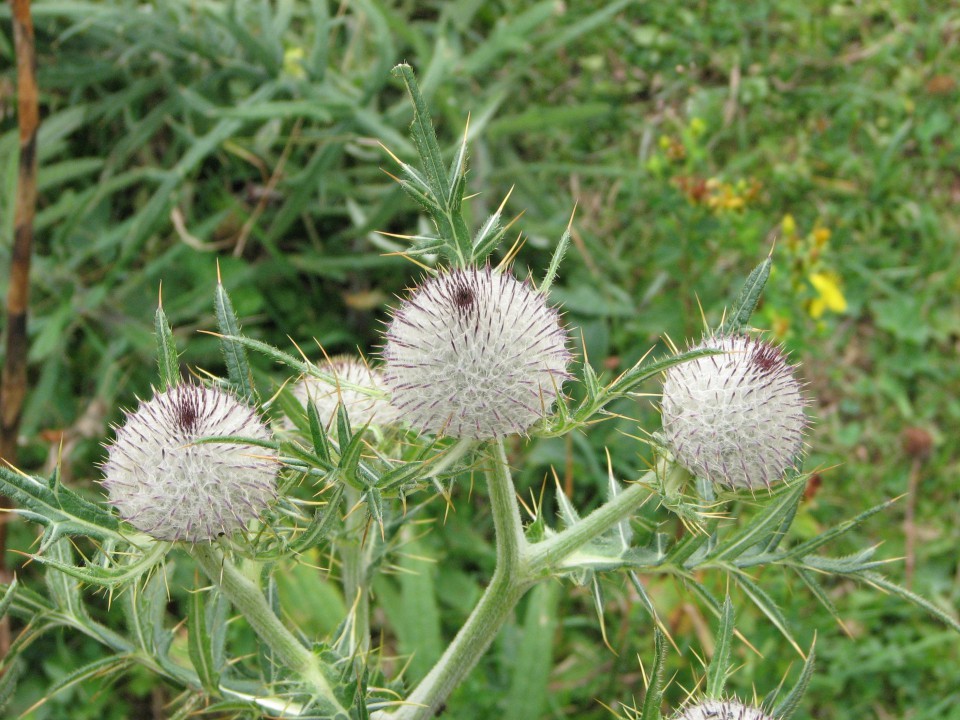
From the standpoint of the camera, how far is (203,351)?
4.26 meters

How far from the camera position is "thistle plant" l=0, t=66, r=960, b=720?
1.78m

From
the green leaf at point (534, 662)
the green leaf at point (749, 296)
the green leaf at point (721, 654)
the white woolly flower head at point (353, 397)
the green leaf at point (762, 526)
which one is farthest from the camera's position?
the green leaf at point (534, 662)

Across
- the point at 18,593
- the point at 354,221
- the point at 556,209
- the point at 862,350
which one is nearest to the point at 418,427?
the point at 18,593

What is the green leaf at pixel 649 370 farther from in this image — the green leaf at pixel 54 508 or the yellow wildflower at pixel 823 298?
the yellow wildflower at pixel 823 298

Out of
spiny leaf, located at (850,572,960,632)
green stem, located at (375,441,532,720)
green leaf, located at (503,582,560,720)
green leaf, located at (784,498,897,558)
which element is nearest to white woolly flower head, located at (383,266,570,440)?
green stem, located at (375,441,532,720)

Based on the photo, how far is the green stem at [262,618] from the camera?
1929 millimetres

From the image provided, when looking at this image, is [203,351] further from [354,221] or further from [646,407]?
[646,407]

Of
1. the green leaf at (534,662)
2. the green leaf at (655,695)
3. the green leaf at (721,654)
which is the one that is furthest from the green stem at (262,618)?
the green leaf at (534,662)

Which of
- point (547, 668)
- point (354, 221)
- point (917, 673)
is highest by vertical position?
point (354, 221)

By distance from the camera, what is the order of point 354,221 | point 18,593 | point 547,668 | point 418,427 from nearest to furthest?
point 418,427 < point 18,593 < point 547,668 < point 354,221

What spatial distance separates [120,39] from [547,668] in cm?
368

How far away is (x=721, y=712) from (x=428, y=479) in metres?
0.76

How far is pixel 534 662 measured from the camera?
12.0 ft

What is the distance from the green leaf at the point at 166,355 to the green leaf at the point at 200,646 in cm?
45
